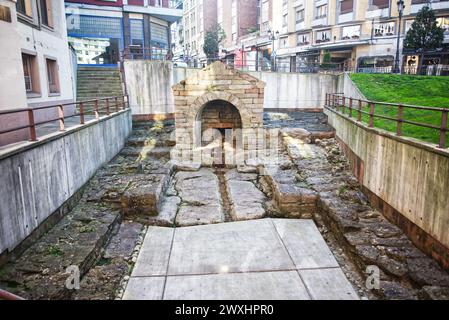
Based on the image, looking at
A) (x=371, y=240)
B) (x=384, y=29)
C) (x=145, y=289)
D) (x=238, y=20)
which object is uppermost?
(x=238, y=20)

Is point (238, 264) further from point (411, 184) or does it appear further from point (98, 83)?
point (98, 83)

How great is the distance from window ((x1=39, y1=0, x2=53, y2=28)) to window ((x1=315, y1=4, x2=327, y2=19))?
29.5 metres

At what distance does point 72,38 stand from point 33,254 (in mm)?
24565

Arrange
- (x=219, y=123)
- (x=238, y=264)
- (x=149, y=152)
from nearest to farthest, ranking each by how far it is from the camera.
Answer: (x=238, y=264) → (x=149, y=152) → (x=219, y=123)

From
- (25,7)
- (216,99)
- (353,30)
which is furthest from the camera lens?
(353,30)

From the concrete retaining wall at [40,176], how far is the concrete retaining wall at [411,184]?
23.3ft

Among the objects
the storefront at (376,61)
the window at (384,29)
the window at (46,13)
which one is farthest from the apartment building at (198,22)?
the window at (46,13)

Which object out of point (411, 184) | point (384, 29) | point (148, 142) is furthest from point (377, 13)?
point (411, 184)

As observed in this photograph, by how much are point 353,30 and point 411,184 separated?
A: 32.1 m

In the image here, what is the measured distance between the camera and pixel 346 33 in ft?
114

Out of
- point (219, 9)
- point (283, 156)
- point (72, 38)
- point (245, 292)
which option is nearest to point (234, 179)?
point (283, 156)

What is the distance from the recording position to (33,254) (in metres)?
6.09

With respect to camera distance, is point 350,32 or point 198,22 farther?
point 198,22

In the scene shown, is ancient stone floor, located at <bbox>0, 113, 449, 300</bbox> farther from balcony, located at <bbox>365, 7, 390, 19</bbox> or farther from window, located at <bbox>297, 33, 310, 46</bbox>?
window, located at <bbox>297, 33, 310, 46</bbox>
